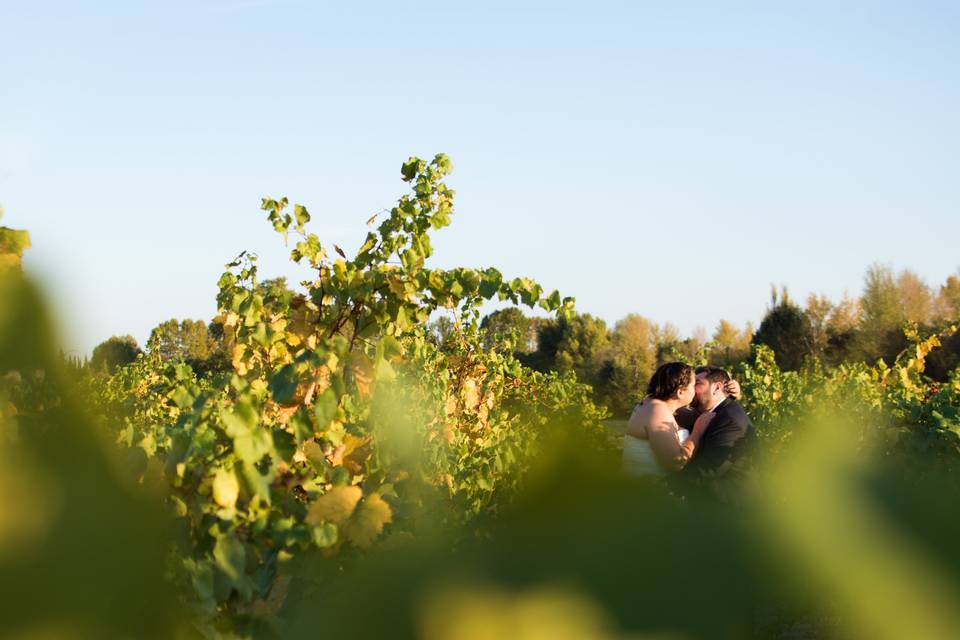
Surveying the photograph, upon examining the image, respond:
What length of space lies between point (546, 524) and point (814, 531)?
0.50 ft

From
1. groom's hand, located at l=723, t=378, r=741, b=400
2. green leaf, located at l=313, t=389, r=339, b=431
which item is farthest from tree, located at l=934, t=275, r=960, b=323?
green leaf, located at l=313, t=389, r=339, b=431

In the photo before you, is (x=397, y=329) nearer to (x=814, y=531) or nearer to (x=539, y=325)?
(x=814, y=531)

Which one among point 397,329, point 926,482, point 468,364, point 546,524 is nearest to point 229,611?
point 546,524

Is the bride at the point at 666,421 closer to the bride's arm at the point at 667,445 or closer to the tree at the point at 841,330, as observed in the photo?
the bride's arm at the point at 667,445

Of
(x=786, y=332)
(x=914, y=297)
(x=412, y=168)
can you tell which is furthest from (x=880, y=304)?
(x=412, y=168)

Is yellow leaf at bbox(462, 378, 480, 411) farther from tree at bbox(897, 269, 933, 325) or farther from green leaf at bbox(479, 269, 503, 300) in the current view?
tree at bbox(897, 269, 933, 325)

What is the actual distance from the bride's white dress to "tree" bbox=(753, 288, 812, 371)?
34.0 meters

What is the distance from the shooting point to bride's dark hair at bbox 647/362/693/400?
646cm

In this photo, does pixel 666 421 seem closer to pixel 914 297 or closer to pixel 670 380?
pixel 670 380

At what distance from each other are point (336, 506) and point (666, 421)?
420 cm

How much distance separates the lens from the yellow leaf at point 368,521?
5.91 ft

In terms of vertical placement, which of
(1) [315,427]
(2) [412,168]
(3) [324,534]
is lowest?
(1) [315,427]

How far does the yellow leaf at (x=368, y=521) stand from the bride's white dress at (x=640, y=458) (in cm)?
47

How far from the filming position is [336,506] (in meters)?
1.92
